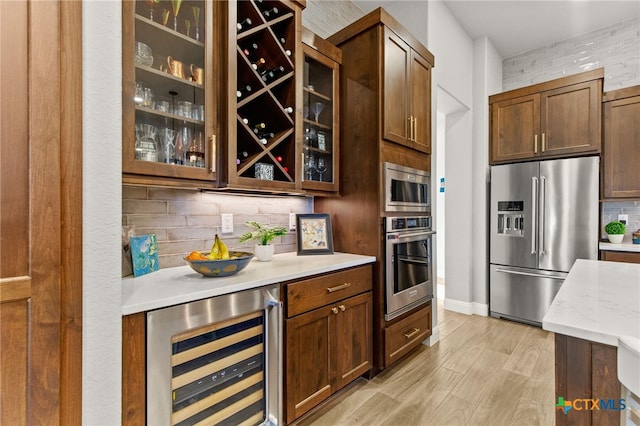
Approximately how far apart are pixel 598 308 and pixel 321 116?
1891 mm

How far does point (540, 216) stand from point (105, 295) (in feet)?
12.1

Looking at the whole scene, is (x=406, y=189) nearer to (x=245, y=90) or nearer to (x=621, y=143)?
(x=245, y=90)

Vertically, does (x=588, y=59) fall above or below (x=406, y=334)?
above

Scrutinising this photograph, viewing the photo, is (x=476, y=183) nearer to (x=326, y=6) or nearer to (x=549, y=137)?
(x=549, y=137)

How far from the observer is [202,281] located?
1.39 meters

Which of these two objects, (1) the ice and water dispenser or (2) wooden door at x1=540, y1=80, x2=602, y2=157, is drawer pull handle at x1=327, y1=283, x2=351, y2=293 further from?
(2) wooden door at x1=540, y1=80, x2=602, y2=157

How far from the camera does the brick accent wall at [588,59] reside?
3299 millimetres

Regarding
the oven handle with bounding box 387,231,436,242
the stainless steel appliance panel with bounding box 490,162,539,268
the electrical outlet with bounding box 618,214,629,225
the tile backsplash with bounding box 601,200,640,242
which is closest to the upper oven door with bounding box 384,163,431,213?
the oven handle with bounding box 387,231,436,242

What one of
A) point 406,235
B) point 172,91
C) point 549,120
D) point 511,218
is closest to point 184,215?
point 172,91

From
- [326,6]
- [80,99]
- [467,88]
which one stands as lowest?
[80,99]

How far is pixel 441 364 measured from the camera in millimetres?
2365

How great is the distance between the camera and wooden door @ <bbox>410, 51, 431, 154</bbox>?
244 centimetres

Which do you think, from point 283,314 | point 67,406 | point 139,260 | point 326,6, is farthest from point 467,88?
point 67,406

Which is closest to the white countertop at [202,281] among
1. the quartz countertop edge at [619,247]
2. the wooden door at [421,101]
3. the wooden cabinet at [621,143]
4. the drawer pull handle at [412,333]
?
the drawer pull handle at [412,333]
